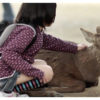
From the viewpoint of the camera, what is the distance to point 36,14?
139 inches

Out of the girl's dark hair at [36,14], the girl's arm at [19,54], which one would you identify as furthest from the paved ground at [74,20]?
the girl's arm at [19,54]

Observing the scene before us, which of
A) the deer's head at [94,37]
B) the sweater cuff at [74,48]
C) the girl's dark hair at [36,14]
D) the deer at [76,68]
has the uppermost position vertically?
the girl's dark hair at [36,14]

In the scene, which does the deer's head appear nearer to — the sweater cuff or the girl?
the sweater cuff

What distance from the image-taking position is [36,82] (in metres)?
3.53

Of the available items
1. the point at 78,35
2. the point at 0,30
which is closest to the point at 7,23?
the point at 0,30

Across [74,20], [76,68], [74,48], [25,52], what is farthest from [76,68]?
[74,20]

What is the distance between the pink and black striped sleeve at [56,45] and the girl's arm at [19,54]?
47 cm

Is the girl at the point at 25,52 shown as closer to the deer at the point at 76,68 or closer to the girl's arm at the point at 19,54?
Answer: the girl's arm at the point at 19,54

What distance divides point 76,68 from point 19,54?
0.87 meters

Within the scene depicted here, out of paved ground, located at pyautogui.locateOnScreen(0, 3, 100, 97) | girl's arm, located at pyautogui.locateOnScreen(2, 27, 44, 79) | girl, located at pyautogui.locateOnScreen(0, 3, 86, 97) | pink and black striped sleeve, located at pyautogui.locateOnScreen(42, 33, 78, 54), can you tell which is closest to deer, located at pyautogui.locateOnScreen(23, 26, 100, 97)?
pink and black striped sleeve, located at pyautogui.locateOnScreen(42, 33, 78, 54)

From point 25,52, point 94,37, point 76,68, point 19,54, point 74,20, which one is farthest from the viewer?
point 74,20

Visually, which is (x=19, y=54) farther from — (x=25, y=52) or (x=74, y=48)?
(x=74, y=48)

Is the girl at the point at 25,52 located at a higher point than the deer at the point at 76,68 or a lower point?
higher

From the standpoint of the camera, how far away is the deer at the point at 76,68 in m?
3.86
